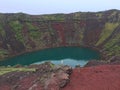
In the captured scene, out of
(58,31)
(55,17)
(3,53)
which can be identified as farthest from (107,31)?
(3,53)

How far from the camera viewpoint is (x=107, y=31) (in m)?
136

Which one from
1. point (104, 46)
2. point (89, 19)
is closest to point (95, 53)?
point (104, 46)

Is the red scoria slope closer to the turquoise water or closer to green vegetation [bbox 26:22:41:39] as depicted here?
the turquoise water

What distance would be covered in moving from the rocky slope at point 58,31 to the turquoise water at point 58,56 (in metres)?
6.37

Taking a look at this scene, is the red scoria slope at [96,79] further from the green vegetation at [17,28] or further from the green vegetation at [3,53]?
the green vegetation at [17,28]

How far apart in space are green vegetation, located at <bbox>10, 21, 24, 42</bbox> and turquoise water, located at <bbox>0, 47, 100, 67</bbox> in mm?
14604

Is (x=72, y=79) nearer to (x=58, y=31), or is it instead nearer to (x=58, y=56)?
(x=58, y=56)

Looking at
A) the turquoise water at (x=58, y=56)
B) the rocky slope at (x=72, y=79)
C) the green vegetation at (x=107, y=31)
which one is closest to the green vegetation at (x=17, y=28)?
the turquoise water at (x=58, y=56)

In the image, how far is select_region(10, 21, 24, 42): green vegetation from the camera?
13050 centimetres

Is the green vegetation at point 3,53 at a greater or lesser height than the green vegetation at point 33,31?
lesser

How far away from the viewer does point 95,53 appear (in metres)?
114

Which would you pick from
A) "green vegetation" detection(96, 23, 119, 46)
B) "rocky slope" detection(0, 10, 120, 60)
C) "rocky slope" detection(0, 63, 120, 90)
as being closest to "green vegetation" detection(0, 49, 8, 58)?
"rocky slope" detection(0, 10, 120, 60)

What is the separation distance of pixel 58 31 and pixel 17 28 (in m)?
19.8

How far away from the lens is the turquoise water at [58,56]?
101 meters
